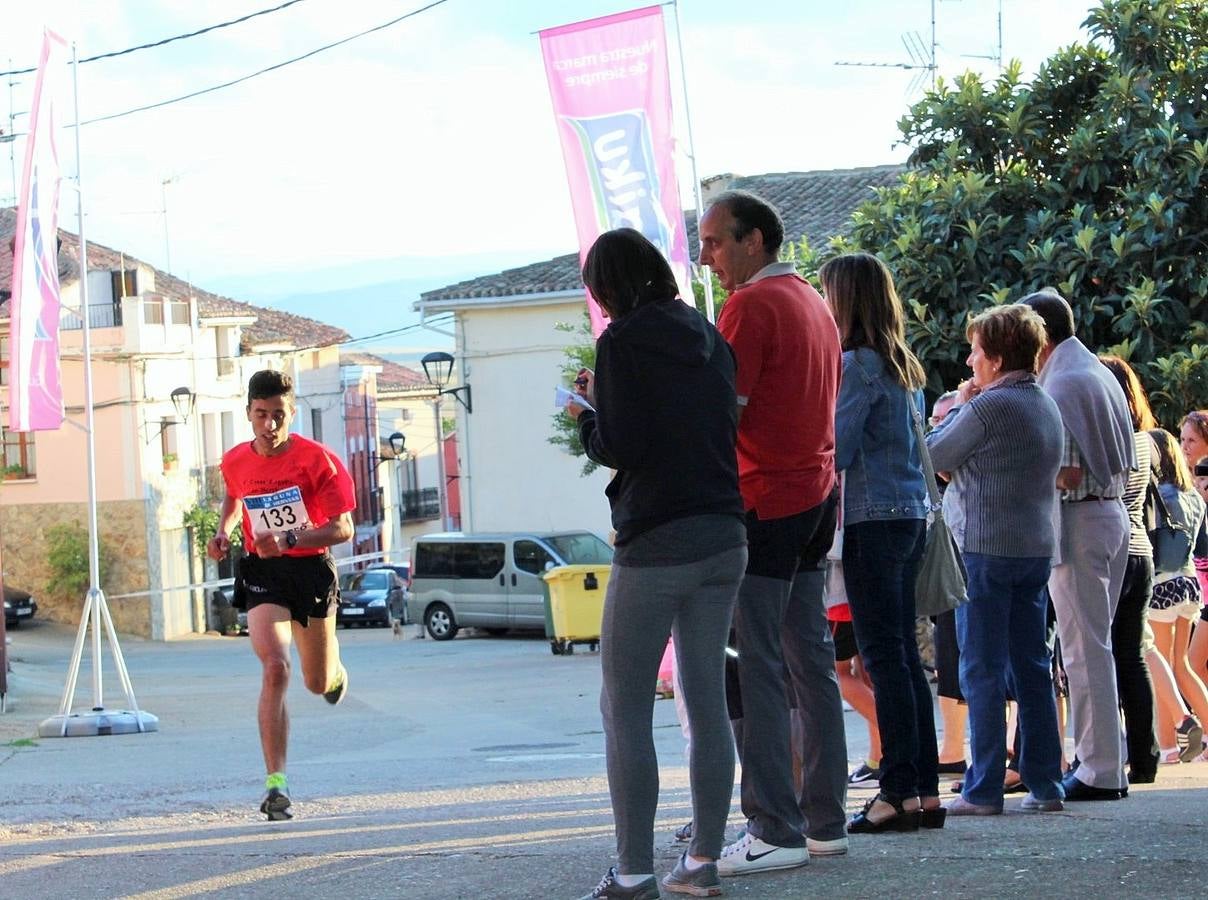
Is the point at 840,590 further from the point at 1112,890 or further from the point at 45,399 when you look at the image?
the point at 45,399

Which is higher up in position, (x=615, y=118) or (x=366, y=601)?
(x=615, y=118)

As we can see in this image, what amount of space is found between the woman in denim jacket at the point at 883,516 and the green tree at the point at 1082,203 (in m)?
6.47

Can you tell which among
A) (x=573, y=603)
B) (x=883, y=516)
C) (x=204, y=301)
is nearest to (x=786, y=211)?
(x=573, y=603)

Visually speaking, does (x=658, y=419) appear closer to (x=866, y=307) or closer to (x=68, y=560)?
(x=866, y=307)

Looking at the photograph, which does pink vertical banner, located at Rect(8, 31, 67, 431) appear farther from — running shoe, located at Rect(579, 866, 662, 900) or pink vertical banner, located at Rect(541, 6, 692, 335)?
running shoe, located at Rect(579, 866, 662, 900)

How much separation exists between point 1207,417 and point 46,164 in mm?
8431

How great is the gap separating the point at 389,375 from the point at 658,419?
282 feet

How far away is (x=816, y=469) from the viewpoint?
199 inches

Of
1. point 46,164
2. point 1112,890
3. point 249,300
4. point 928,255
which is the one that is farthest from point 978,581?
point 249,300

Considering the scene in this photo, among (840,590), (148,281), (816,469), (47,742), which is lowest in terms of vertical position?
(47,742)

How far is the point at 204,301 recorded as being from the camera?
189 feet

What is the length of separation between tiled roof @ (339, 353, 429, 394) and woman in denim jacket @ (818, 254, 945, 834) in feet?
244

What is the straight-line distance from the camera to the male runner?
7.70m

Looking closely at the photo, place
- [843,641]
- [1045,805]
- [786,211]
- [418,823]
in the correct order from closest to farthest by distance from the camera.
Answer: [1045,805] → [418,823] → [843,641] → [786,211]
